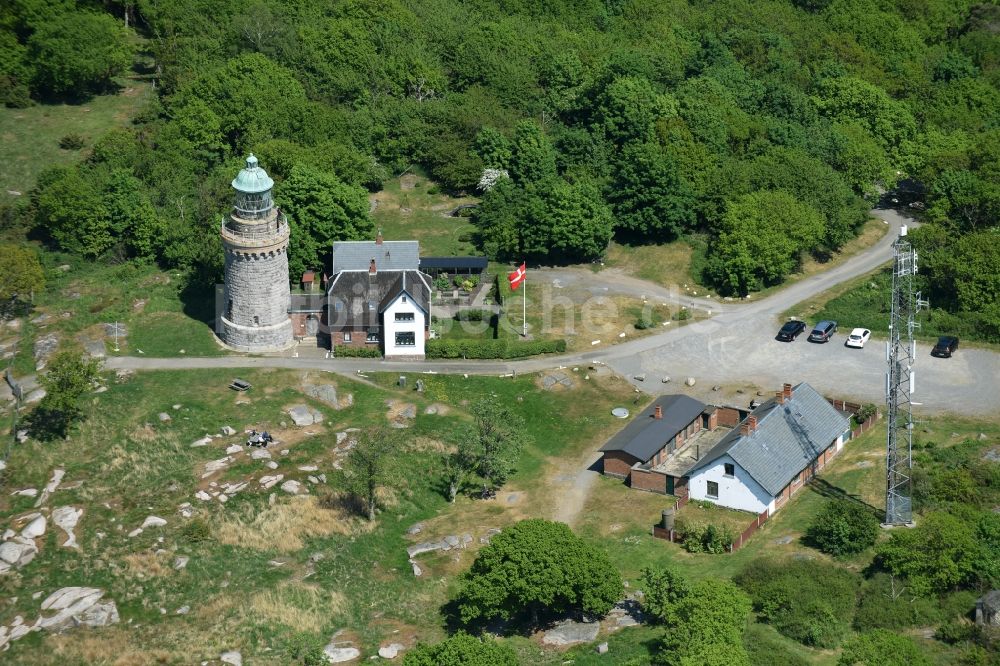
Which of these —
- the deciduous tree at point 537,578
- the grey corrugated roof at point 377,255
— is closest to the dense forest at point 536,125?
the grey corrugated roof at point 377,255

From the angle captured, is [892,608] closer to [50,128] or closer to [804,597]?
[804,597]

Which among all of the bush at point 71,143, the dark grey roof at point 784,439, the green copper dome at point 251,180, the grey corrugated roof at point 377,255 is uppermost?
the green copper dome at point 251,180

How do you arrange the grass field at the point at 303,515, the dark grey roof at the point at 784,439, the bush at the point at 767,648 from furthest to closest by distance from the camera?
the dark grey roof at the point at 784,439 < the grass field at the point at 303,515 < the bush at the point at 767,648

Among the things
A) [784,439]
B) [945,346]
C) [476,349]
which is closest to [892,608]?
[784,439]

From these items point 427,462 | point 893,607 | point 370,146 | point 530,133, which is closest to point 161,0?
point 370,146

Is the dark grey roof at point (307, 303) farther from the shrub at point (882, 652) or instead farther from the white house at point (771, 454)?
the shrub at point (882, 652)

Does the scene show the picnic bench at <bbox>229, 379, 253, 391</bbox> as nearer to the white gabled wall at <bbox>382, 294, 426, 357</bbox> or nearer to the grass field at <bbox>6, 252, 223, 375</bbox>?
the grass field at <bbox>6, 252, 223, 375</bbox>
